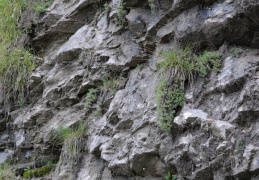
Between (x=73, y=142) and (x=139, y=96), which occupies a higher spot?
(x=139, y=96)

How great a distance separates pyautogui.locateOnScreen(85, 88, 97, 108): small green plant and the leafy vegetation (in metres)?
1.30

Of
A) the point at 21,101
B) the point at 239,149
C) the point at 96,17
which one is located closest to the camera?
the point at 239,149

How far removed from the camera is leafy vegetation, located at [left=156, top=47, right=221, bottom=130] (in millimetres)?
2943

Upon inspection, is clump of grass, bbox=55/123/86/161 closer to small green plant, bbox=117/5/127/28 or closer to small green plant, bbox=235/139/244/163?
small green plant, bbox=117/5/127/28

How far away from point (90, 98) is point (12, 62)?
176 centimetres

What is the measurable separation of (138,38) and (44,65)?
6.16ft

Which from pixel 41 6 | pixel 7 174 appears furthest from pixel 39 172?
pixel 41 6

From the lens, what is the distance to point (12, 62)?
199 inches

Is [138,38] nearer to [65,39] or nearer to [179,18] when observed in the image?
[179,18]

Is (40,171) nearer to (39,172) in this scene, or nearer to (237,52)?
(39,172)

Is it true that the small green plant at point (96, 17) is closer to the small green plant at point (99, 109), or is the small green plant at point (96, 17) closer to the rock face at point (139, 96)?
the rock face at point (139, 96)

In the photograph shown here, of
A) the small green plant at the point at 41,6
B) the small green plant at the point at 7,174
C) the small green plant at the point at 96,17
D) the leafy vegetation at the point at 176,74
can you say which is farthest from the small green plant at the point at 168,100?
the small green plant at the point at 41,6

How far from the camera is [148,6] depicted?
393 cm

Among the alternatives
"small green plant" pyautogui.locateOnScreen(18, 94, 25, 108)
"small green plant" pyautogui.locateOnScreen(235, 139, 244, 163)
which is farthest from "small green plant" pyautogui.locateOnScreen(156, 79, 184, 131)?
"small green plant" pyautogui.locateOnScreen(18, 94, 25, 108)
